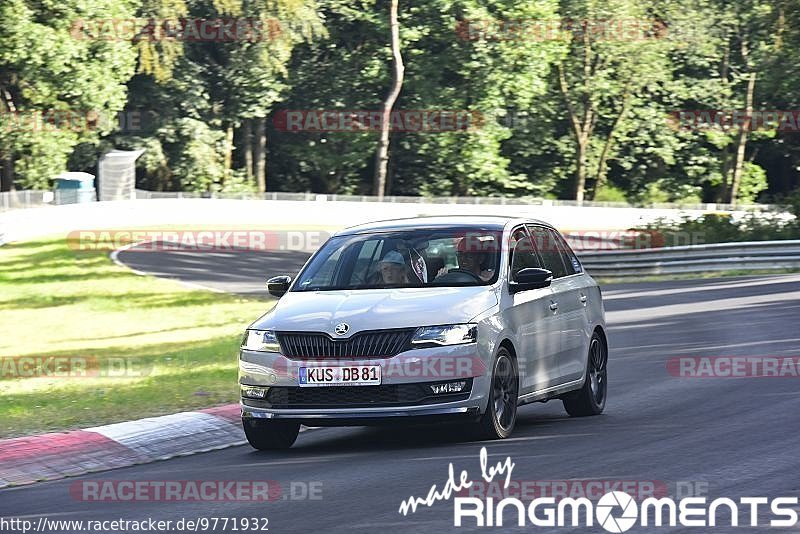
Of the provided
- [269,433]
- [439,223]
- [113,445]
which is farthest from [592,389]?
[113,445]

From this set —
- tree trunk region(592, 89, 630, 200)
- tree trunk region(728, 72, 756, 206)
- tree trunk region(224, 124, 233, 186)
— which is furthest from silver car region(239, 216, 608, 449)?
tree trunk region(728, 72, 756, 206)

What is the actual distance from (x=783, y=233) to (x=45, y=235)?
22.2 m

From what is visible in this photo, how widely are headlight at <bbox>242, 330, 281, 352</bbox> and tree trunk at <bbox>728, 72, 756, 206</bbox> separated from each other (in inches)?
2473

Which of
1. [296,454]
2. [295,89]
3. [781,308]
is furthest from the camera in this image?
[295,89]

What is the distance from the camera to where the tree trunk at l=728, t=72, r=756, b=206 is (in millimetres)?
70188

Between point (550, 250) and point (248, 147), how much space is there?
57.3 metres

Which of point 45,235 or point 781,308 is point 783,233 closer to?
point 781,308

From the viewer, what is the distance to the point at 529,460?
876 centimetres

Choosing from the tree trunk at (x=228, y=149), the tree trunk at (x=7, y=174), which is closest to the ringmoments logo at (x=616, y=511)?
the tree trunk at (x=7, y=174)

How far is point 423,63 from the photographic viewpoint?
68250 millimetres

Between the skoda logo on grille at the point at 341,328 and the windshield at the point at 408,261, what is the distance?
913 millimetres

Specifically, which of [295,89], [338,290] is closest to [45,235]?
[295,89]

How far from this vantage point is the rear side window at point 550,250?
445 inches

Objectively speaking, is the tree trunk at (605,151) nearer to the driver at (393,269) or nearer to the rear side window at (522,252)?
the rear side window at (522,252)
